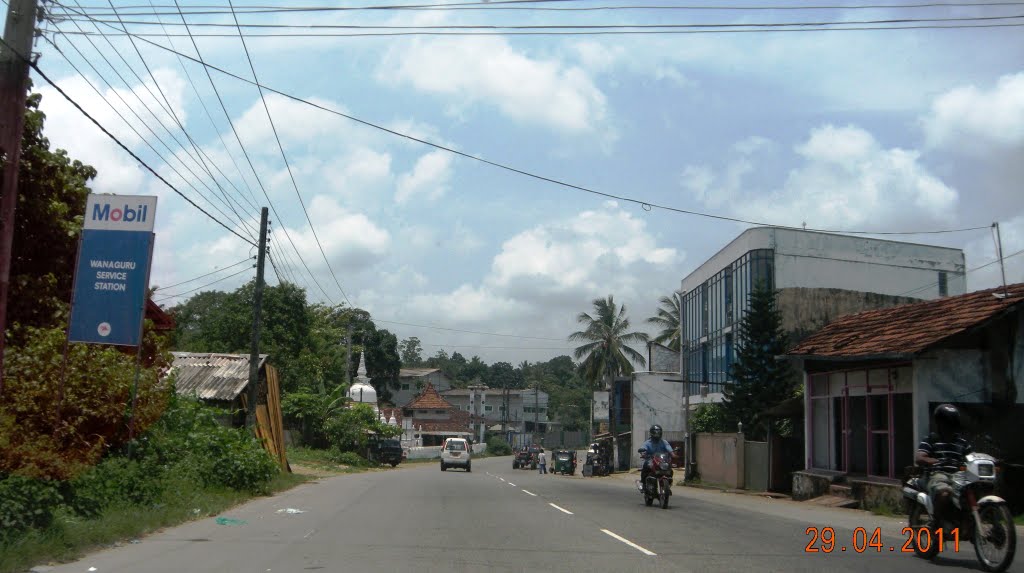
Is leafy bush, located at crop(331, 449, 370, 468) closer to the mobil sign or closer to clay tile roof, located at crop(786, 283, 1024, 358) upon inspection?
clay tile roof, located at crop(786, 283, 1024, 358)

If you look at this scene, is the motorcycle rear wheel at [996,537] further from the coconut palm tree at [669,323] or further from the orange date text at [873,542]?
the coconut palm tree at [669,323]

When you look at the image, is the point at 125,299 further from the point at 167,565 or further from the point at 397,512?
the point at 397,512

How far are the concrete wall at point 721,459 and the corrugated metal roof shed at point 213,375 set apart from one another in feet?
56.2

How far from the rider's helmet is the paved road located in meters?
1.54

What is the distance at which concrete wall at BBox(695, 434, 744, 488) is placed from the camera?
29.8 m

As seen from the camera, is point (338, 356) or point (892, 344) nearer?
point (892, 344)

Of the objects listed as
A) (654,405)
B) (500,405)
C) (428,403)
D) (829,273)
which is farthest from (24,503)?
(500,405)

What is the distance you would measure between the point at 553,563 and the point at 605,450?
44.3 metres

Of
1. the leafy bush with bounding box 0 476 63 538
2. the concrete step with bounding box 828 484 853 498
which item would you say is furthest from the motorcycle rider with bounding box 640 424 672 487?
the leafy bush with bounding box 0 476 63 538

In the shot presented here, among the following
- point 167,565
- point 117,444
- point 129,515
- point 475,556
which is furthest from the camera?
point 117,444

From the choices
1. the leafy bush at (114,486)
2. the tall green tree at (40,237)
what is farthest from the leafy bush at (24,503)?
the tall green tree at (40,237)

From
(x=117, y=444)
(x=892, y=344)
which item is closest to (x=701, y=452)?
(x=892, y=344)

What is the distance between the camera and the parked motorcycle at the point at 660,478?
61.3ft

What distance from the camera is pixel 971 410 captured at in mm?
19062
